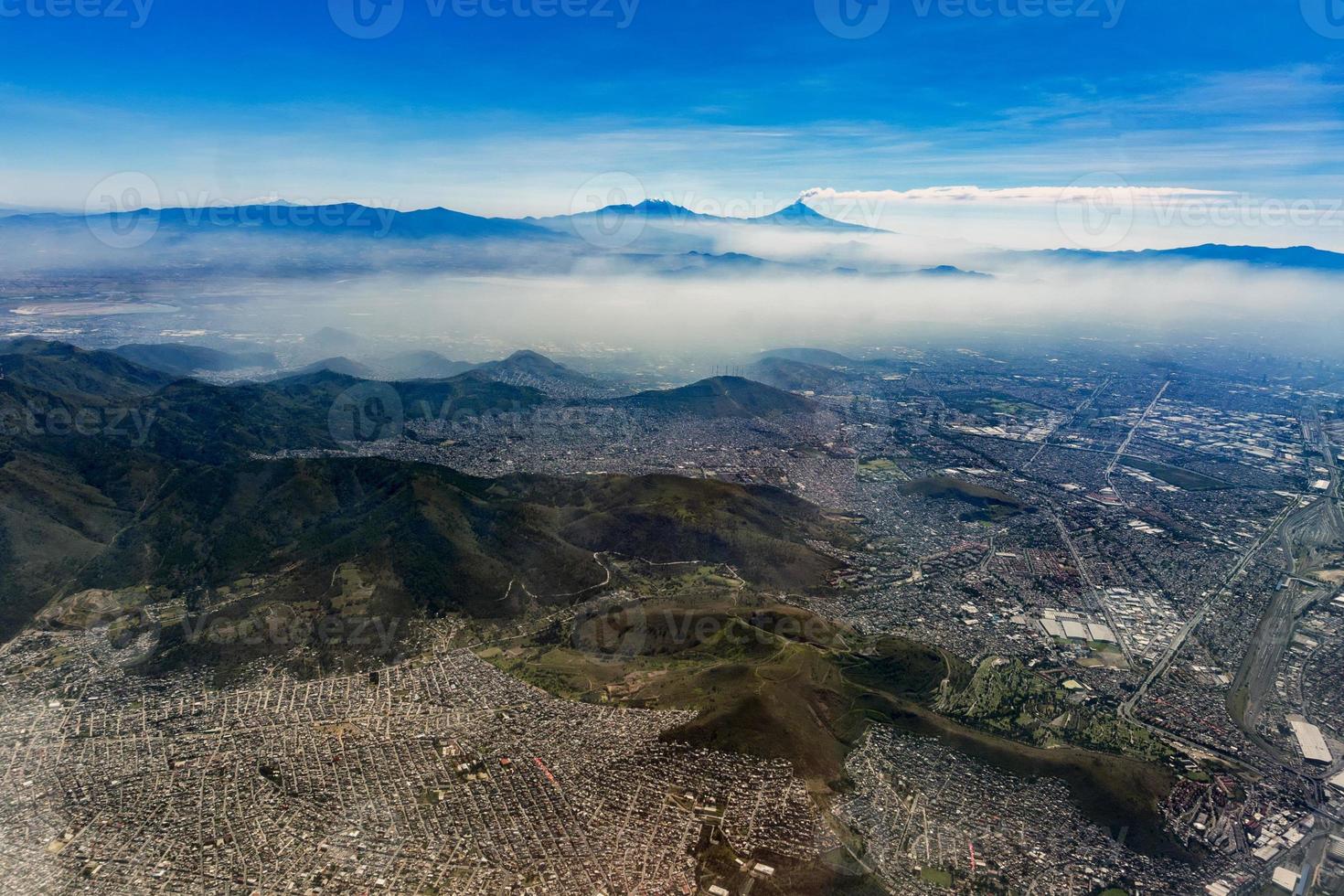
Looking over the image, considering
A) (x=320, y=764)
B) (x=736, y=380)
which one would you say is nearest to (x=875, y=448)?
(x=736, y=380)

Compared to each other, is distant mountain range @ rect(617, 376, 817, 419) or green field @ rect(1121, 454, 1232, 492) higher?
distant mountain range @ rect(617, 376, 817, 419)

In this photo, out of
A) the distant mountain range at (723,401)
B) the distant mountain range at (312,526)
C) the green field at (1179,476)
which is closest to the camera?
the distant mountain range at (312,526)

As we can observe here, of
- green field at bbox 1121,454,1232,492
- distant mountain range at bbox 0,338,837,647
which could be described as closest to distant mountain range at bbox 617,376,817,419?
distant mountain range at bbox 0,338,837,647

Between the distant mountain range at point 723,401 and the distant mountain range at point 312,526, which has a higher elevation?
the distant mountain range at point 723,401

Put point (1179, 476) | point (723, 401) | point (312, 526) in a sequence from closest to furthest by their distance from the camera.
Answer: point (312, 526), point (1179, 476), point (723, 401)

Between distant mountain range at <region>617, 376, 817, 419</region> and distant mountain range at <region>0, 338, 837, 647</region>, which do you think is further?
distant mountain range at <region>617, 376, 817, 419</region>

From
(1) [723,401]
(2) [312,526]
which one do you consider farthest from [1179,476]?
(2) [312,526]

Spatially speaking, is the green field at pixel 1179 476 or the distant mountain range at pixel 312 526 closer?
the distant mountain range at pixel 312 526

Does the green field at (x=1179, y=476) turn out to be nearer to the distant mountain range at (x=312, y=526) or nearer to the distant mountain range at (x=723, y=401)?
the distant mountain range at (x=723, y=401)

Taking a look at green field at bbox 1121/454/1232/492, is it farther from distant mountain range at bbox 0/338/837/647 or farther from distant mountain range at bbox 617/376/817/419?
distant mountain range at bbox 0/338/837/647

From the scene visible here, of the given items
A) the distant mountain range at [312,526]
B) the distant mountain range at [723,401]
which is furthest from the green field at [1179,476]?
the distant mountain range at [312,526]

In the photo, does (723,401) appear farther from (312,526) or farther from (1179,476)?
(312,526)

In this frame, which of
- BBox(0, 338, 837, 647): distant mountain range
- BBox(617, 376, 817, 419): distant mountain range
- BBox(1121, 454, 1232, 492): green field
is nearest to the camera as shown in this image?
BBox(0, 338, 837, 647): distant mountain range
